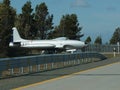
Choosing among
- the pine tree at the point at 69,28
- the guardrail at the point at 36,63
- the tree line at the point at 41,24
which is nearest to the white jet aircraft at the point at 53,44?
the tree line at the point at 41,24

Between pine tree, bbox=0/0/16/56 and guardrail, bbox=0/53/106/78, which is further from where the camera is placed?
pine tree, bbox=0/0/16/56

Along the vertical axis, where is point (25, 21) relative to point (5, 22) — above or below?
above

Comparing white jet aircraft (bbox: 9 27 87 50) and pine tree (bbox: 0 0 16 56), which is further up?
pine tree (bbox: 0 0 16 56)

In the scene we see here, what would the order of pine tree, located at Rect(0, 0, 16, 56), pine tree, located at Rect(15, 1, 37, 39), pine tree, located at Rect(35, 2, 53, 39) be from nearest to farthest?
pine tree, located at Rect(0, 0, 16, 56) → pine tree, located at Rect(15, 1, 37, 39) → pine tree, located at Rect(35, 2, 53, 39)

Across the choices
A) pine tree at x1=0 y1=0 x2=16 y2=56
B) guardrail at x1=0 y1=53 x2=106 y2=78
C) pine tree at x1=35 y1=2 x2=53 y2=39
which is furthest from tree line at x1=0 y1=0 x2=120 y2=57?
guardrail at x1=0 y1=53 x2=106 y2=78

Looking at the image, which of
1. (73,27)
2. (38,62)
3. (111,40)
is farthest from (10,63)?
(111,40)

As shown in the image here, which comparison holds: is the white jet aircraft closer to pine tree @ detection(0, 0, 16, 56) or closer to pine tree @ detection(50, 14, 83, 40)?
pine tree @ detection(0, 0, 16, 56)

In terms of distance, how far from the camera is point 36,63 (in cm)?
2706

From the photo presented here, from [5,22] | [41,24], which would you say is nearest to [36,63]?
[5,22]

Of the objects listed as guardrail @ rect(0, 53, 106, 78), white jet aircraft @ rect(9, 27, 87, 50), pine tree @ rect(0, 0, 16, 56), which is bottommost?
guardrail @ rect(0, 53, 106, 78)

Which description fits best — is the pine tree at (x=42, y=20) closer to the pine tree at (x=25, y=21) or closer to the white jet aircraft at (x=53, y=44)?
the pine tree at (x=25, y=21)

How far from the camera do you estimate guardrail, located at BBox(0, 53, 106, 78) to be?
912 inches

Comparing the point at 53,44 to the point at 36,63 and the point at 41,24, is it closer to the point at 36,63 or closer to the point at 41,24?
the point at 41,24

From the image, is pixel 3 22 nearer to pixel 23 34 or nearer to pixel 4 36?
pixel 4 36
